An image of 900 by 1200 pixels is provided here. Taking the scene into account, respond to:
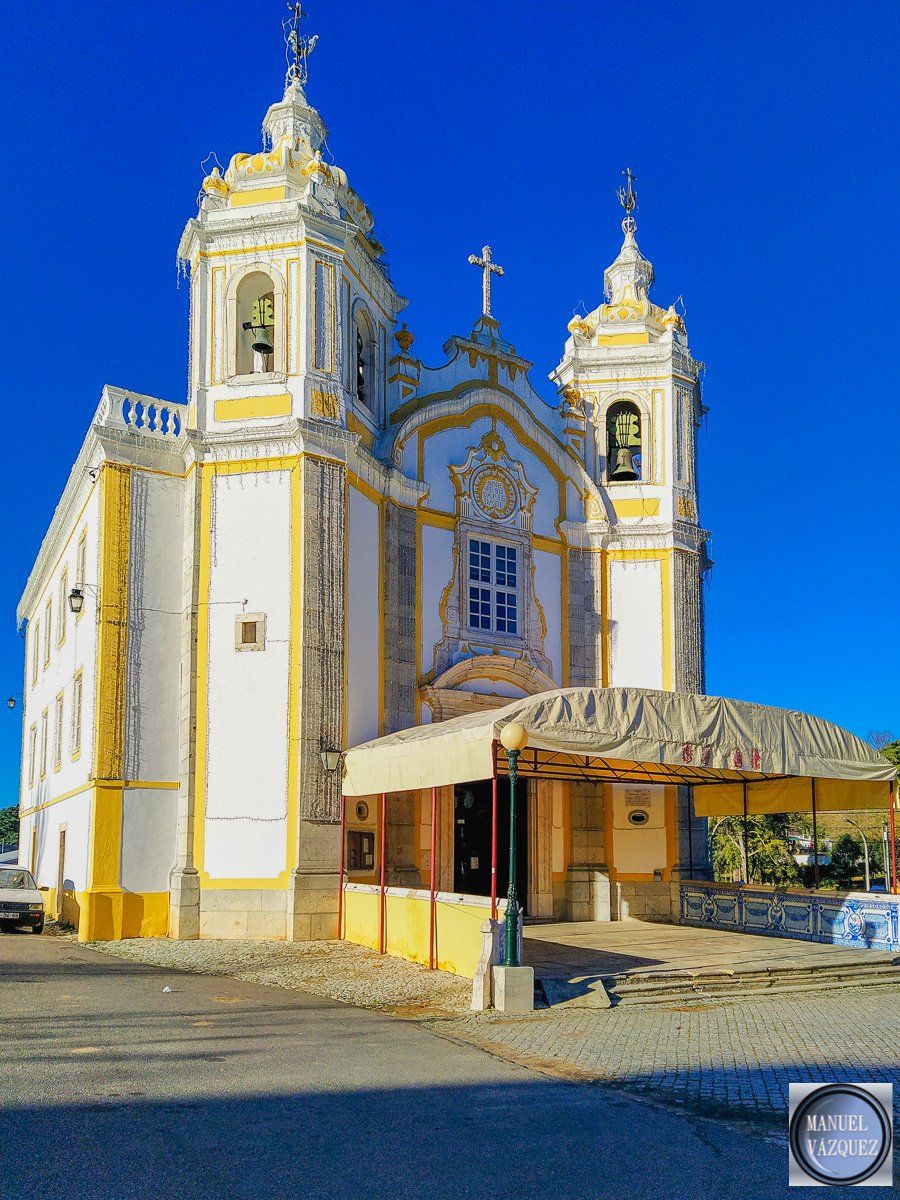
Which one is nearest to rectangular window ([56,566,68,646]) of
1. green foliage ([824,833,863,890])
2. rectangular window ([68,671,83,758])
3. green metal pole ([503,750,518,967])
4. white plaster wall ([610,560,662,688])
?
rectangular window ([68,671,83,758])

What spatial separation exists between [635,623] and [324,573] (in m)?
7.17

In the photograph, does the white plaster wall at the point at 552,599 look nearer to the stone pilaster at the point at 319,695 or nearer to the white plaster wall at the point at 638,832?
the white plaster wall at the point at 638,832

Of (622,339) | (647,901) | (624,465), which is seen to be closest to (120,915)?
(647,901)

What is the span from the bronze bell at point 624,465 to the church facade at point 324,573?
90 mm

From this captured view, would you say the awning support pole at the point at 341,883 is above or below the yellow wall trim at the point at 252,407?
below

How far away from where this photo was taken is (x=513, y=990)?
11.7 meters

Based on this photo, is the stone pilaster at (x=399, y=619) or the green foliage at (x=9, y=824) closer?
the stone pilaster at (x=399, y=619)

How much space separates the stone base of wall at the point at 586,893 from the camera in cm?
2044

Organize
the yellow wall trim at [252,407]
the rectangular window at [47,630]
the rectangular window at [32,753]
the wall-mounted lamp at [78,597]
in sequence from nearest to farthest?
the yellow wall trim at [252,407]
the wall-mounted lamp at [78,597]
the rectangular window at [47,630]
the rectangular window at [32,753]

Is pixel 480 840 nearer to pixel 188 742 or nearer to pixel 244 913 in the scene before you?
pixel 244 913

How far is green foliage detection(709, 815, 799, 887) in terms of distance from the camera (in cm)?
4391

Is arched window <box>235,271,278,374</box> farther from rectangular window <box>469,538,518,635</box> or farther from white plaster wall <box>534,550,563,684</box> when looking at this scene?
white plaster wall <box>534,550,563,684</box>

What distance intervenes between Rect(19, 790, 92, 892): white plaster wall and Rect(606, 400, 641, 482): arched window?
1175cm

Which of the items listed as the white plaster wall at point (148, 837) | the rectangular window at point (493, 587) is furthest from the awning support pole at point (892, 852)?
the white plaster wall at point (148, 837)
